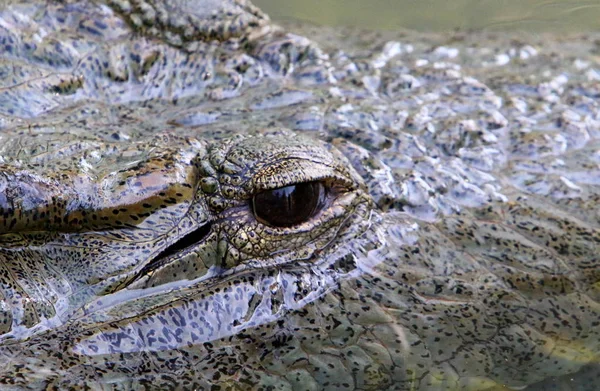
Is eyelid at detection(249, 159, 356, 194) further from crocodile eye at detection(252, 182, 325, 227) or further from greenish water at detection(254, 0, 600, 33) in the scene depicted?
greenish water at detection(254, 0, 600, 33)

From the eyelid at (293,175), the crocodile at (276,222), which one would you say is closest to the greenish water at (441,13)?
the crocodile at (276,222)

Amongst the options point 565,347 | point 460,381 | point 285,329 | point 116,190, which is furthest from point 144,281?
point 565,347

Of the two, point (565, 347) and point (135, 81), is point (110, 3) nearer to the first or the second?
point (135, 81)

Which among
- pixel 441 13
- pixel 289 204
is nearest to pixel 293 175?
pixel 289 204

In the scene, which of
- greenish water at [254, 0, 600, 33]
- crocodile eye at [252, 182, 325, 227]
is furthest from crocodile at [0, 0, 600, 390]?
greenish water at [254, 0, 600, 33]

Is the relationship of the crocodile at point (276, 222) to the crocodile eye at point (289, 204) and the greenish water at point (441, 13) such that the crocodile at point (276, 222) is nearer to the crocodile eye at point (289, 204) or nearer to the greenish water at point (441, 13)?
the crocodile eye at point (289, 204)
